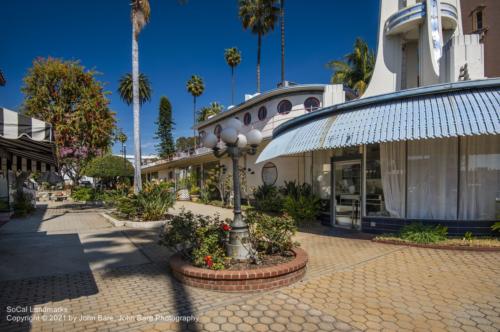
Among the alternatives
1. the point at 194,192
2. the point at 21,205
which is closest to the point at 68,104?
the point at 21,205

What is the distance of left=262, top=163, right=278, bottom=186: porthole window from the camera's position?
1655 centimetres

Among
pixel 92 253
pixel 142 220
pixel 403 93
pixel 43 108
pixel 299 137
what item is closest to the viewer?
pixel 92 253

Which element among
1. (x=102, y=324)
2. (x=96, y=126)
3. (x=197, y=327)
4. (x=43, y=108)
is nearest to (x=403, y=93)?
(x=197, y=327)

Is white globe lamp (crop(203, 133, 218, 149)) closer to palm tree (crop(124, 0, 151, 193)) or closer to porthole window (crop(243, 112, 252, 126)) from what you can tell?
palm tree (crop(124, 0, 151, 193))

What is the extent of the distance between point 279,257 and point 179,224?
208cm

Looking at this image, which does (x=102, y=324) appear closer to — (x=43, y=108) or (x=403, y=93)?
(x=403, y=93)

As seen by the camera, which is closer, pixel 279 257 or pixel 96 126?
pixel 279 257

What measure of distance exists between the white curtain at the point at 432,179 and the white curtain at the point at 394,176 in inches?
7.3

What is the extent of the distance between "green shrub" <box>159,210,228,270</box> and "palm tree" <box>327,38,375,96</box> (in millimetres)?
26145

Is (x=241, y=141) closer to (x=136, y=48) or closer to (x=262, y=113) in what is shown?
(x=136, y=48)

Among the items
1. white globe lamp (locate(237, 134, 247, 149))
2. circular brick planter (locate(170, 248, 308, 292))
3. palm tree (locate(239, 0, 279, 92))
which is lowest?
circular brick planter (locate(170, 248, 308, 292))

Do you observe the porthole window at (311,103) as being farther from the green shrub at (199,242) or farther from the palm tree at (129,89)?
the palm tree at (129,89)

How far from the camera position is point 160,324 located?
363cm

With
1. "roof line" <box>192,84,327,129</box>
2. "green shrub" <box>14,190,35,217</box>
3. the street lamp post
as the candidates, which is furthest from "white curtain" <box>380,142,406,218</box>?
"green shrub" <box>14,190,35,217</box>
